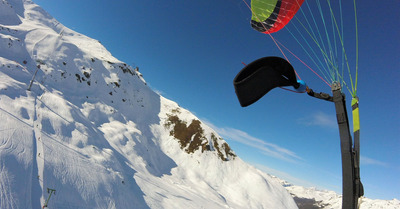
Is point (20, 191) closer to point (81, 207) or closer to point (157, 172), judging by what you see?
point (81, 207)

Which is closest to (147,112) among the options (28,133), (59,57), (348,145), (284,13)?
(59,57)

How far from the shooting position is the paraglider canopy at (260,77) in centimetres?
202

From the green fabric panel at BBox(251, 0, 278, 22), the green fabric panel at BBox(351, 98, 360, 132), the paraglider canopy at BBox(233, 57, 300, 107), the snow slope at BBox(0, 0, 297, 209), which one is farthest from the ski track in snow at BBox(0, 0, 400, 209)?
the green fabric panel at BBox(251, 0, 278, 22)

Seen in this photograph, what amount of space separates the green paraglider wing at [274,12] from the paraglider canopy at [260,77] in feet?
15.7

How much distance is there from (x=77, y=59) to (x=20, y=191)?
34.4m

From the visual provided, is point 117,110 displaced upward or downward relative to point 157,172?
upward

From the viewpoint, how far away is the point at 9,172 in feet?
31.2

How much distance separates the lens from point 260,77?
6.89 feet

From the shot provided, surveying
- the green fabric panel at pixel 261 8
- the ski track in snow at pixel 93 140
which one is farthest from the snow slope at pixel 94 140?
the green fabric panel at pixel 261 8

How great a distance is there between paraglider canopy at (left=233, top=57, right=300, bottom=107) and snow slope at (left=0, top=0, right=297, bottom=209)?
438 inches

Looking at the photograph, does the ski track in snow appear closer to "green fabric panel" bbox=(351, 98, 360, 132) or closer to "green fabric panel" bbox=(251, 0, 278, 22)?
"green fabric panel" bbox=(351, 98, 360, 132)

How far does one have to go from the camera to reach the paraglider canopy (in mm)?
2020

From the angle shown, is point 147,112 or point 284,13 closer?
point 284,13

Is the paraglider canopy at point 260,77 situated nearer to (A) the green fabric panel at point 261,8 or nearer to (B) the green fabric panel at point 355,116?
(B) the green fabric panel at point 355,116
